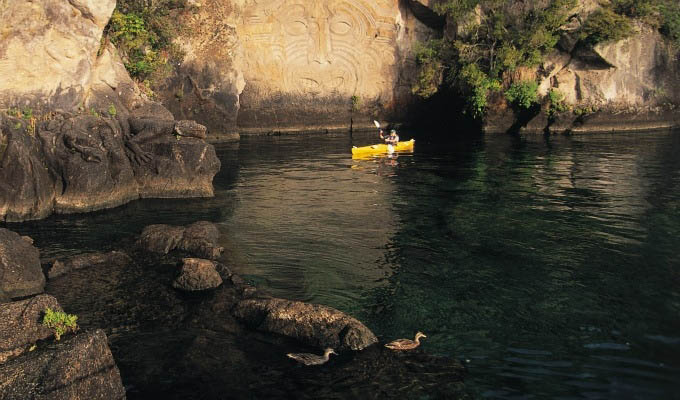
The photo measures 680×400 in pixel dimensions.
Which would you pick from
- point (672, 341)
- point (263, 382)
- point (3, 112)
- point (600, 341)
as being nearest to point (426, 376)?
point (263, 382)

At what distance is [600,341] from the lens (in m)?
8.53

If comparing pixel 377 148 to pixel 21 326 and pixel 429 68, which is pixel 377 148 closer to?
pixel 429 68

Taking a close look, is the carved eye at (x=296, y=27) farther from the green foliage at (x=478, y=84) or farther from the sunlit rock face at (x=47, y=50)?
the sunlit rock face at (x=47, y=50)

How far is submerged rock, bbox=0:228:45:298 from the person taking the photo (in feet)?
34.9

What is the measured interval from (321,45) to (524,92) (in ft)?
51.7

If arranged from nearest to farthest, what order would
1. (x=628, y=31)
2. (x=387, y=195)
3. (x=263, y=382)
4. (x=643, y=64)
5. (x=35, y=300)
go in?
(x=263, y=382) → (x=35, y=300) → (x=387, y=195) → (x=628, y=31) → (x=643, y=64)

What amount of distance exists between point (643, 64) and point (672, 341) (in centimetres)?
3375

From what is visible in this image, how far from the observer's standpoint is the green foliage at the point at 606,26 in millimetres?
34031

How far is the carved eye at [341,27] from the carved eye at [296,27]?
218 centimetres

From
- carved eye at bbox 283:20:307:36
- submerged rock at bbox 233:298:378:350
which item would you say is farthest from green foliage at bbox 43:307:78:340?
carved eye at bbox 283:20:307:36

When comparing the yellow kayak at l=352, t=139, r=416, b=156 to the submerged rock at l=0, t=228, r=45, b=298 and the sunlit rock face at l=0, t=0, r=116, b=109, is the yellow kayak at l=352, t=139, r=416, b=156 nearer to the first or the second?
the sunlit rock face at l=0, t=0, r=116, b=109

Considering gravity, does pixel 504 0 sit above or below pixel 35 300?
above

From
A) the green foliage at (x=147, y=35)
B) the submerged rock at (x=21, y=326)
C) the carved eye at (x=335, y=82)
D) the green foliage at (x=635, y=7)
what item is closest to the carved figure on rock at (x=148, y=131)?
the green foliage at (x=147, y=35)

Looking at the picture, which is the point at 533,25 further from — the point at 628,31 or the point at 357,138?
the point at 357,138
